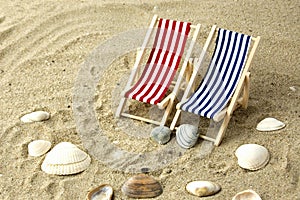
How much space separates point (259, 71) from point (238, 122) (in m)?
0.89

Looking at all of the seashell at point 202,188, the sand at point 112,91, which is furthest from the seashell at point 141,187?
the seashell at point 202,188

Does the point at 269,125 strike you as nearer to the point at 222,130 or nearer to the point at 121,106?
the point at 222,130

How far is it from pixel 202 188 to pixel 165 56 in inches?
58.6

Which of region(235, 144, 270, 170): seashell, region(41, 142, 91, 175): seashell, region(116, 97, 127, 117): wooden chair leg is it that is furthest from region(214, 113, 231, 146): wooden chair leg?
region(41, 142, 91, 175): seashell

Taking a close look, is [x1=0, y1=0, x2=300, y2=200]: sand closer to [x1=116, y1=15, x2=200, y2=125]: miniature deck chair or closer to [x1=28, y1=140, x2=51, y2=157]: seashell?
[x1=28, y1=140, x2=51, y2=157]: seashell

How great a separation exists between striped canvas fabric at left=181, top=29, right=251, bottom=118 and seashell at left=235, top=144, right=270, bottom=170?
45 centimetres

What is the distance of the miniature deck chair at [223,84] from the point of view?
4387 mm

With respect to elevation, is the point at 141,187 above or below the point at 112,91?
below

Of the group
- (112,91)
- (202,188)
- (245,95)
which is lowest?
(202,188)

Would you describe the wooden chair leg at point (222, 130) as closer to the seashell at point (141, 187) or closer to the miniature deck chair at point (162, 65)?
the miniature deck chair at point (162, 65)

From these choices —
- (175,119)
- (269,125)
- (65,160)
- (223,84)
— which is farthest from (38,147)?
(269,125)

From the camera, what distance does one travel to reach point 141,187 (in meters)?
3.93

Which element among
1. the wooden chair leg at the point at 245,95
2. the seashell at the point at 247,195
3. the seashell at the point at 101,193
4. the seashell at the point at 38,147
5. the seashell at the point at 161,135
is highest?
the wooden chair leg at the point at 245,95

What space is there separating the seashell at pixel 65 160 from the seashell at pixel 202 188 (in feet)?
2.81
